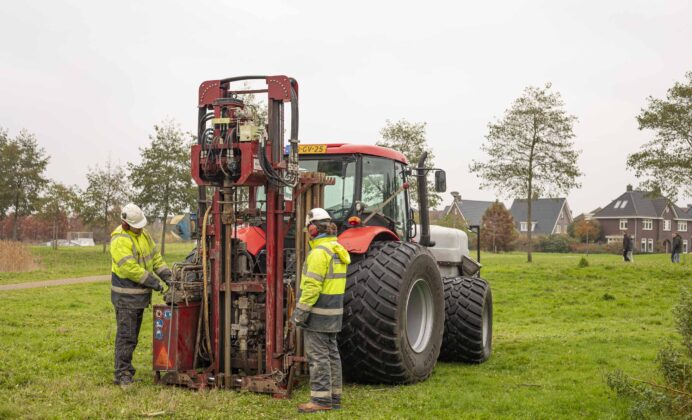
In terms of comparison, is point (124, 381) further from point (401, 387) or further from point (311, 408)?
point (401, 387)

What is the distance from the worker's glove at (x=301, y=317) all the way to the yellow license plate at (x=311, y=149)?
236 cm

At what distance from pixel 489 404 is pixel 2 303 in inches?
443

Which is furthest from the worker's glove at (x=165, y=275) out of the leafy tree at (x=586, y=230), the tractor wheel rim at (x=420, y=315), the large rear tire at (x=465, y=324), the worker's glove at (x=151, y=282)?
the leafy tree at (x=586, y=230)

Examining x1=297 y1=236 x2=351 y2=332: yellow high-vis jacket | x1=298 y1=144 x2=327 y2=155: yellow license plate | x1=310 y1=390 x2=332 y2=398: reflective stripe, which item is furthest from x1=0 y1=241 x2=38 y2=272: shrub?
x1=310 y1=390 x2=332 y2=398: reflective stripe

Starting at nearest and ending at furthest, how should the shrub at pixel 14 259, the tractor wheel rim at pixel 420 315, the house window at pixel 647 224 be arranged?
Result: 1. the tractor wheel rim at pixel 420 315
2. the shrub at pixel 14 259
3. the house window at pixel 647 224

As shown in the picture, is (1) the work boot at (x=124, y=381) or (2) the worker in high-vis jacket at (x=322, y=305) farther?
(1) the work boot at (x=124, y=381)

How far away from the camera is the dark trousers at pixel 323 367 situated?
6.34 metres

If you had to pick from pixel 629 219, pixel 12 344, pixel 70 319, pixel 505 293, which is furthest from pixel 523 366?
pixel 629 219

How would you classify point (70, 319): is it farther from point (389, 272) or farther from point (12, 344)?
point (389, 272)

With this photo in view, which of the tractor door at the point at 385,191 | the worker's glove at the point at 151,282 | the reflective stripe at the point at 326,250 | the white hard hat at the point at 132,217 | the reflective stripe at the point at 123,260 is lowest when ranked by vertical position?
the worker's glove at the point at 151,282

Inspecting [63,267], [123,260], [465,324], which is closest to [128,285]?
[123,260]

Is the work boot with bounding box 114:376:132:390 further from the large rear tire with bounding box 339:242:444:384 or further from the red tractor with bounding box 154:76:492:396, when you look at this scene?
the large rear tire with bounding box 339:242:444:384

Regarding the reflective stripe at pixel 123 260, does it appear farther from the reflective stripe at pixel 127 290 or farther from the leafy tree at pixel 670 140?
the leafy tree at pixel 670 140

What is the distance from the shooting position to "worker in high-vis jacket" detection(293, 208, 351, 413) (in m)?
6.45
